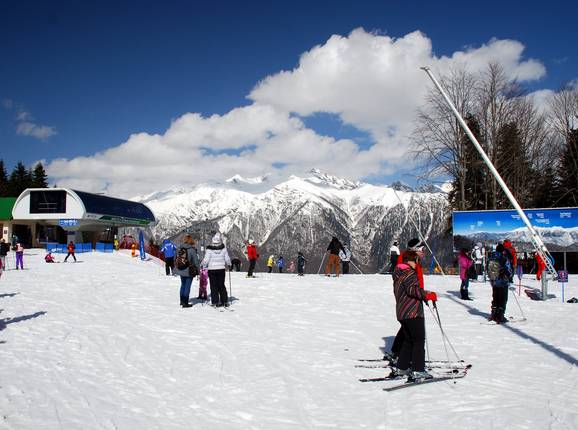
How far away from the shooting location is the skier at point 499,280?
1120 cm

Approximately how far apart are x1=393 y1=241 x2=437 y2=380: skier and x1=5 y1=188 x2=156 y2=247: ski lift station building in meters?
49.5

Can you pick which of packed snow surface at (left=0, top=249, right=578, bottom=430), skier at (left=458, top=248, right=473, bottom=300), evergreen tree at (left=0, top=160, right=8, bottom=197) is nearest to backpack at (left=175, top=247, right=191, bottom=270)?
packed snow surface at (left=0, top=249, right=578, bottom=430)

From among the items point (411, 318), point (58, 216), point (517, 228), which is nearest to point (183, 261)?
point (411, 318)

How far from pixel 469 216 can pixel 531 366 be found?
1873cm

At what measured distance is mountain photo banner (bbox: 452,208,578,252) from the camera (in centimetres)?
2298

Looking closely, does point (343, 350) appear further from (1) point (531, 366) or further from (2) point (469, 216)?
(2) point (469, 216)

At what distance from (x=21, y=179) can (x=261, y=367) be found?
103 m

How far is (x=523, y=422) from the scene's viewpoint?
17.2ft

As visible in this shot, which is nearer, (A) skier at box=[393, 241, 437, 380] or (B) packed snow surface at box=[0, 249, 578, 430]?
(B) packed snow surface at box=[0, 249, 578, 430]

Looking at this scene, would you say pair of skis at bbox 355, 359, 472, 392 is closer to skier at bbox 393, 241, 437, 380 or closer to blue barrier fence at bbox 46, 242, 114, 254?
skier at bbox 393, 241, 437, 380

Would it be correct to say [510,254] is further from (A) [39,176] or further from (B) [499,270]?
(A) [39,176]

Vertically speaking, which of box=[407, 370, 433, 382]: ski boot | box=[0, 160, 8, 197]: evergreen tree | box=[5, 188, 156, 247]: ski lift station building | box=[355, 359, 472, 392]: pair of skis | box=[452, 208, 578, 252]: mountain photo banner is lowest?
box=[355, 359, 472, 392]: pair of skis

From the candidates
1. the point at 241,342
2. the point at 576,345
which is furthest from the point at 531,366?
the point at 241,342

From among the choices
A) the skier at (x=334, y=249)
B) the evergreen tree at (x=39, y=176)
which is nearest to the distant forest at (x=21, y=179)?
the evergreen tree at (x=39, y=176)
